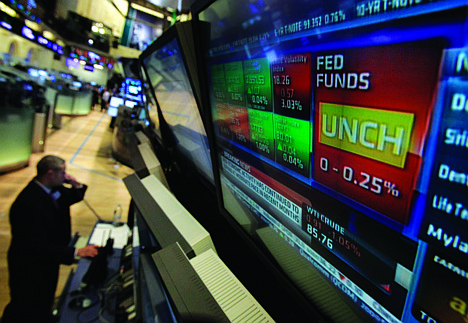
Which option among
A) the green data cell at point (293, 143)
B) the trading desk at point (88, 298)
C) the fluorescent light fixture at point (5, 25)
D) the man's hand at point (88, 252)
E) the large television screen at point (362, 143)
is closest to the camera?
the large television screen at point (362, 143)

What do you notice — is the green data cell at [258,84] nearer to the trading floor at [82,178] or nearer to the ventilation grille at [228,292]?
the ventilation grille at [228,292]

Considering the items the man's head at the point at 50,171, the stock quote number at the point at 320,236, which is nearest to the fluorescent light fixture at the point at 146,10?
the man's head at the point at 50,171

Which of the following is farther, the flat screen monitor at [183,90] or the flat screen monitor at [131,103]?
the flat screen monitor at [131,103]

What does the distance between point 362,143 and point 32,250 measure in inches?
105

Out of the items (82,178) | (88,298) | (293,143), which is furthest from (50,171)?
(82,178)

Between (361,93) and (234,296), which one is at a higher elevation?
(361,93)

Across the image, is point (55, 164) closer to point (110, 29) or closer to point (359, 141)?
point (359, 141)

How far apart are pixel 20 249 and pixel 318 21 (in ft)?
9.08

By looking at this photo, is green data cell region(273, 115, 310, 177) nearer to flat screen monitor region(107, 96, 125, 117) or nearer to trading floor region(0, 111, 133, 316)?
trading floor region(0, 111, 133, 316)

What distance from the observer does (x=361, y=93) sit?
513 millimetres

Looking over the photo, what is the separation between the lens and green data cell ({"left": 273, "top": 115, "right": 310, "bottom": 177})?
71cm

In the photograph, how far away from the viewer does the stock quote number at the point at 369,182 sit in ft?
1.66

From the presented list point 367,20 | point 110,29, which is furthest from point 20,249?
point 110,29

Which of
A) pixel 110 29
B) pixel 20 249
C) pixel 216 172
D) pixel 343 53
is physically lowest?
pixel 20 249
